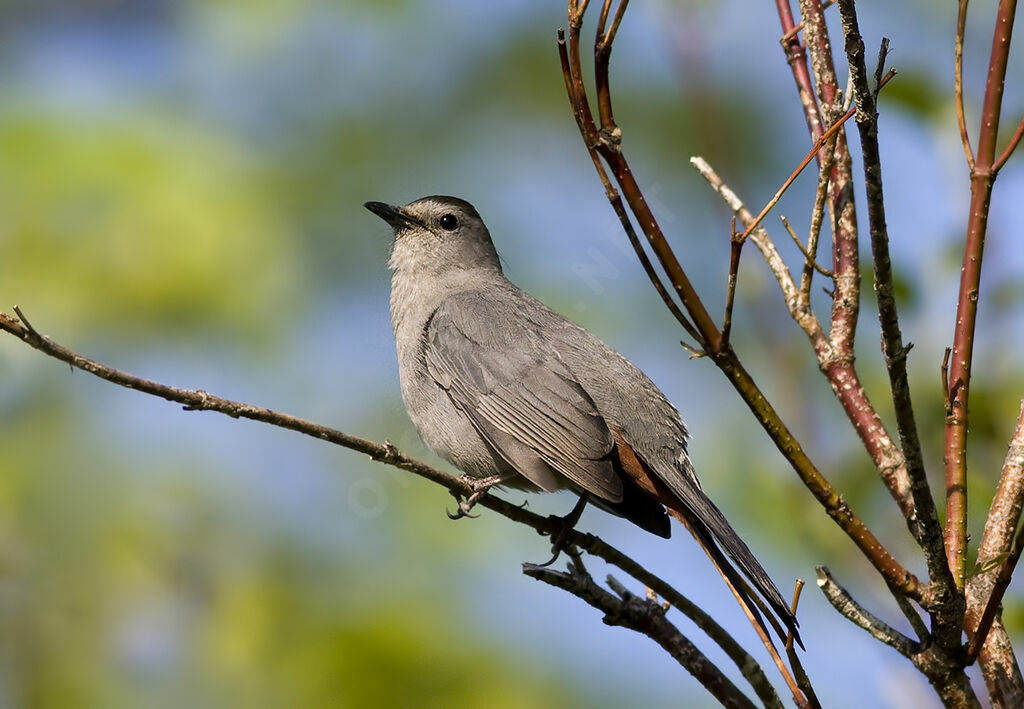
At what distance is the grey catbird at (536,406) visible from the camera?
12.1 feet

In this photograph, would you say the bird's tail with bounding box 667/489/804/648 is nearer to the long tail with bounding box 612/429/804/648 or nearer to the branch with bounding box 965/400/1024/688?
the long tail with bounding box 612/429/804/648

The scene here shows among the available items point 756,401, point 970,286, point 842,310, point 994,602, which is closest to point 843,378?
point 842,310

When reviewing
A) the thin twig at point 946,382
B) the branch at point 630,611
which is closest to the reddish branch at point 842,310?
the thin twig at point 946,382

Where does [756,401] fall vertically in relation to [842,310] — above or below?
below

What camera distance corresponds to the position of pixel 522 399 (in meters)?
4.03

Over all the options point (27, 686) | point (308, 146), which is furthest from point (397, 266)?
point (27, 686)

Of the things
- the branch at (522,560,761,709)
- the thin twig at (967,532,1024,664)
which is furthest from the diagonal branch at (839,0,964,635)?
the branch at (522,560,761,709)

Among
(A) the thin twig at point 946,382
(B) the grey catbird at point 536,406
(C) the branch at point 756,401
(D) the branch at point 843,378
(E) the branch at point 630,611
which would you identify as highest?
(B) the grey catbird at point 536,406

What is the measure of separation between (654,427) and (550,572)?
1684 mm

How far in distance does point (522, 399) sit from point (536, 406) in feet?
0.25

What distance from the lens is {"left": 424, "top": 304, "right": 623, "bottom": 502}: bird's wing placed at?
3727mm

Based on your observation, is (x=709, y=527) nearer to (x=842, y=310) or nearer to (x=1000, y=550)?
(x=842, y=310)

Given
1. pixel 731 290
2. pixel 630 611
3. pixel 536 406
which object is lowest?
pixel 630 611

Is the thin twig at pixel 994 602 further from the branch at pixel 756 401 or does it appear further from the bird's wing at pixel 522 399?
the bird's wing at pixel 522 399
